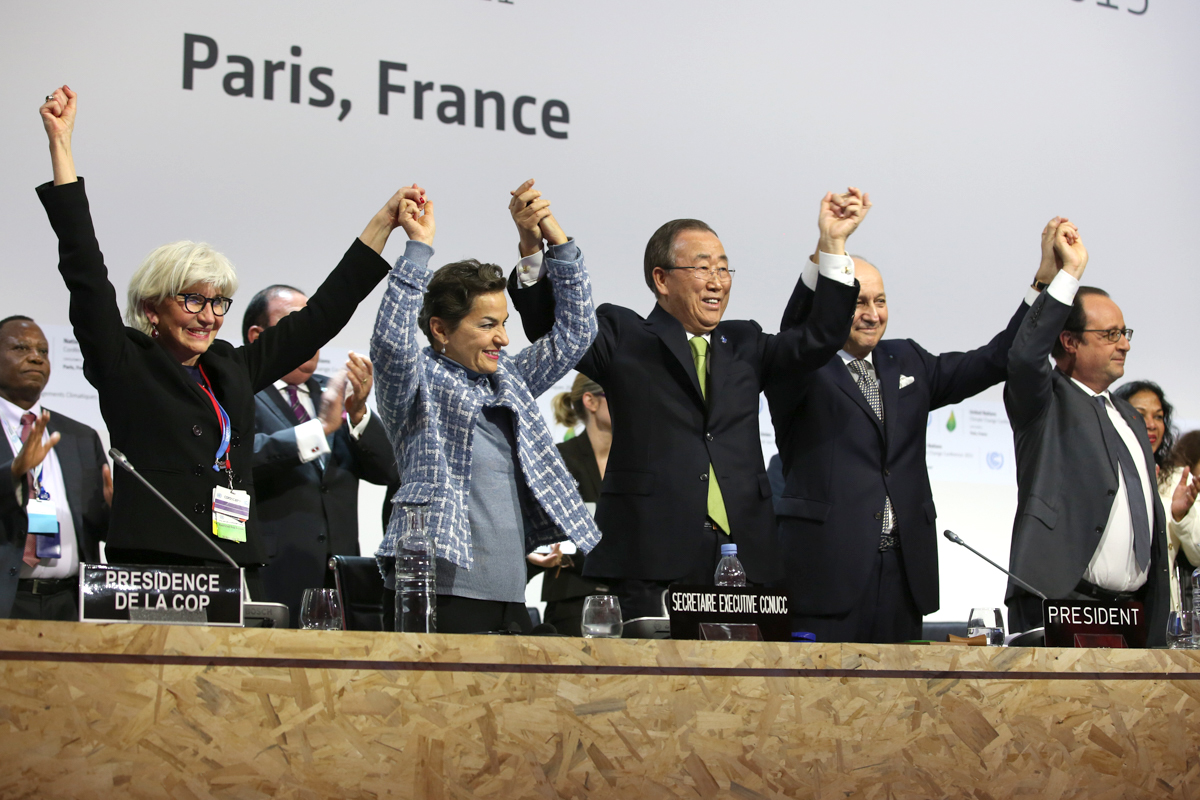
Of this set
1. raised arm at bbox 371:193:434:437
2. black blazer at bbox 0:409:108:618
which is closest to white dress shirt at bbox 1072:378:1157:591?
raised arm at bbox 371:193:434:437

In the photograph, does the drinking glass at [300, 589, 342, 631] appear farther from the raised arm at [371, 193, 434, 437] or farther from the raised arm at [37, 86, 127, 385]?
the raised arm at [37, 86, 127, 385]

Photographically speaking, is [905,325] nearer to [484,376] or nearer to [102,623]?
[484,376]

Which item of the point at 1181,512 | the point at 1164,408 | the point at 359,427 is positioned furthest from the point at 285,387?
Result: the point at 1164,408

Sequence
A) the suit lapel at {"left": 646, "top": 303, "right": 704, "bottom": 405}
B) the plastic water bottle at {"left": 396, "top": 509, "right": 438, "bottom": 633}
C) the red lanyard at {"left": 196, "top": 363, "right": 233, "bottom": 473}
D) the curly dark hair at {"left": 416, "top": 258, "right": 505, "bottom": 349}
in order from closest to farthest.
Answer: the plastic water bottle at {"left": 396, "top": 509, "right": 438, "bottom": 633} → the red lanyard at {"left": 196, "top": 363, "right": 233, "bottom": 473} → the curly dark hair at {"left": 416, "top": 258, "right": 505, "bottom": 349} → the suit lapel at {"left": 646, "top": 303, "right": 704, "bottom": 405}

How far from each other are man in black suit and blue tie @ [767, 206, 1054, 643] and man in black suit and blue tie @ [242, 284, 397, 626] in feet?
3.63

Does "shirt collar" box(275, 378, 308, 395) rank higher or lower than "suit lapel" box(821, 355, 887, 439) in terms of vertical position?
higher

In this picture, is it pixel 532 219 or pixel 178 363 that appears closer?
pixel 178 363

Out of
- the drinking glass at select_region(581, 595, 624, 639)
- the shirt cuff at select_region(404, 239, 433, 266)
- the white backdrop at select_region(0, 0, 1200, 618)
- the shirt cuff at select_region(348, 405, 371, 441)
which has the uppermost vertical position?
the white backdrop at select_region(0, 0, 1200, 618)

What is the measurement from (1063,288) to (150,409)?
6.90ft

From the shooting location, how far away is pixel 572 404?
4043mm

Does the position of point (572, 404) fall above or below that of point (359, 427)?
above

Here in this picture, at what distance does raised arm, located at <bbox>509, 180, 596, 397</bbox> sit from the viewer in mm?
2592

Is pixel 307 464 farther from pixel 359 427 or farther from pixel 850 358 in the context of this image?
pixel 850 358

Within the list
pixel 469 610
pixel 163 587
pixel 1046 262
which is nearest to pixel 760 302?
pixel 1046 262
